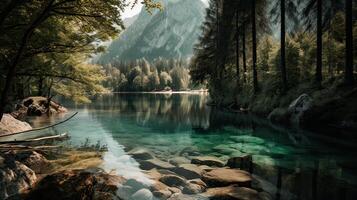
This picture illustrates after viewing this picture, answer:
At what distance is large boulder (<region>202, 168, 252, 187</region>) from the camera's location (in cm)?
934

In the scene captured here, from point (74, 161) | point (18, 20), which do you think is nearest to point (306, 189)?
point (74, 161)

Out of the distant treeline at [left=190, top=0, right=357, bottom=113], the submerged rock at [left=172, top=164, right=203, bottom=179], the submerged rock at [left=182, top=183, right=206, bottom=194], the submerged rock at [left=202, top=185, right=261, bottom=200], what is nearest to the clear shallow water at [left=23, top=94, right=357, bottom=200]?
the submerged rock at [left=202, top=185, right=261, bottom=200]

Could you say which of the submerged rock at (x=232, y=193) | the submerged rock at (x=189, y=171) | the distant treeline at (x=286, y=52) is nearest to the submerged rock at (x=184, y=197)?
the submerged rock at (x=232, y=193)

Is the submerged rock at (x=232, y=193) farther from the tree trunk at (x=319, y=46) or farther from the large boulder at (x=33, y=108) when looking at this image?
the large boulder at (x=33, y=108)

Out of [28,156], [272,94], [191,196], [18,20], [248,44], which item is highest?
[248,44]

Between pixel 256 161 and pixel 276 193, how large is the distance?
12.0ft

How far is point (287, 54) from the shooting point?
27781 millimetres

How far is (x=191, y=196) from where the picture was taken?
863 centimetres

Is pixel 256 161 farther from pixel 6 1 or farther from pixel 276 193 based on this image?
pixel 6 1

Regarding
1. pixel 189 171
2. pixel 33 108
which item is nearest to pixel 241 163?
pixel 189 171

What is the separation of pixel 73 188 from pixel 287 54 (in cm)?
2399

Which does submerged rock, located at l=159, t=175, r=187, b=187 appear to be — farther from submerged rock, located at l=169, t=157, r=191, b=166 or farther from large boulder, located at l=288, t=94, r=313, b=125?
large boulder, located at l=288, t=94, r=313, b=125

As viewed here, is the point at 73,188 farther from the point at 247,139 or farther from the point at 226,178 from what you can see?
the point at 247,139

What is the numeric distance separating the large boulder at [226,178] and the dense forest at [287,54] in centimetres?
1173
